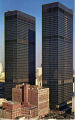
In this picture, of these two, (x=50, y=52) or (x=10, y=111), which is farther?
(x=50, y=52)

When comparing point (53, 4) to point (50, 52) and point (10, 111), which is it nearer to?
point (50, 52)

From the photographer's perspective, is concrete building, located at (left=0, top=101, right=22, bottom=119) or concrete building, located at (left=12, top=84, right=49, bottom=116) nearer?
concrete building, located at (left=0, top=101, right=22, bottom=119)

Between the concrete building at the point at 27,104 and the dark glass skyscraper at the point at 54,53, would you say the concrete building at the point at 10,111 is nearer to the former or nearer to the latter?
the concrete building at the point at 27,104

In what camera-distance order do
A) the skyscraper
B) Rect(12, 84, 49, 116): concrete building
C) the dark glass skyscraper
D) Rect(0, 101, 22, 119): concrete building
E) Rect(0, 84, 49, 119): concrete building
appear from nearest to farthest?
Rect(0, 101, 22, 119): concrete building < Rect(0, 84, 49, 119): concrete building < Rect(12, 84, 49, 116): concrete building < the dark glass skyscraper < the skyscraper

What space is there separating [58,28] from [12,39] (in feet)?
6.44

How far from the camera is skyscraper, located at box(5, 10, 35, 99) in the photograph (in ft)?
24.3

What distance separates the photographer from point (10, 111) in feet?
15.9

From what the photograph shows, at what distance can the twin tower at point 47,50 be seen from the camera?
21.5 ft

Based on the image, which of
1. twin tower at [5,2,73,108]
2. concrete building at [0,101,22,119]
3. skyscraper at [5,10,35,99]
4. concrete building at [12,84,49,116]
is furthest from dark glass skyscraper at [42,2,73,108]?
concrete building at [0,101,22,119]

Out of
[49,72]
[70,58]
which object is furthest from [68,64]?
[49,72]

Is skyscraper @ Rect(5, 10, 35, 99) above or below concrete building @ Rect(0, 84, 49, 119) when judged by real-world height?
above

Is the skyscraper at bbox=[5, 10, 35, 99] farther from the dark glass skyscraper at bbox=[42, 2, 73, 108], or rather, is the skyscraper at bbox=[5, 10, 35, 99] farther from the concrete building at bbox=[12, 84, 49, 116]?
the concrete building at bbox=[12, 84, 49, 116]

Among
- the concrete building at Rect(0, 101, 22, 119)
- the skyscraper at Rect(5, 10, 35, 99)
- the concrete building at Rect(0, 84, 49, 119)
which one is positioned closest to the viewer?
the concrete building at Rect(0, 101, 22, 119)

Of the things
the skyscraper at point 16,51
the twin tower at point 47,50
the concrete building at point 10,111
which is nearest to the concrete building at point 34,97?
the concrete building at point 10,111
